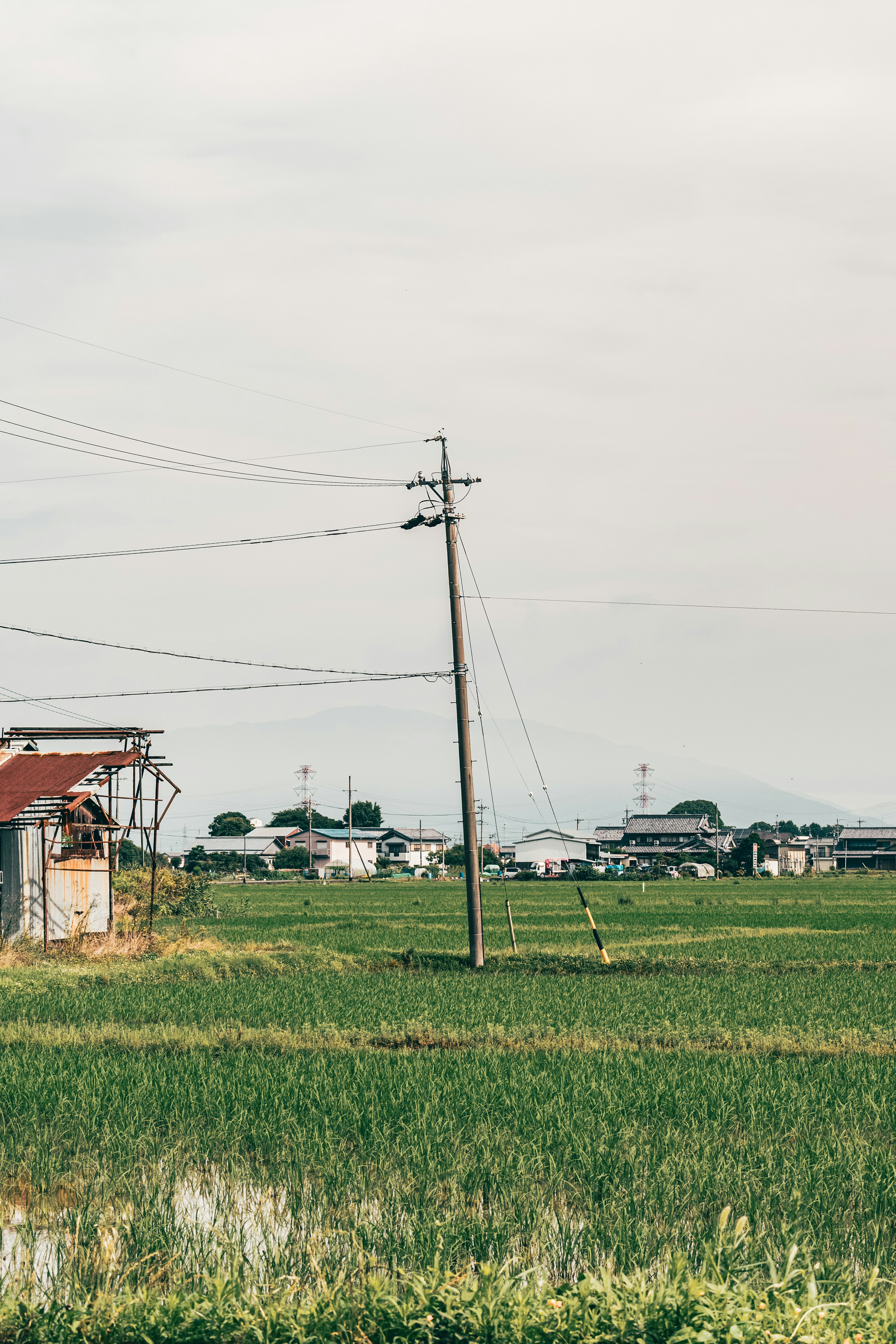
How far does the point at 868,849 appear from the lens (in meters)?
146

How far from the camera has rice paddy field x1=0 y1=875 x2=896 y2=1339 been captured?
7352 mm

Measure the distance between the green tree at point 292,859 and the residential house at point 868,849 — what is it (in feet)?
207

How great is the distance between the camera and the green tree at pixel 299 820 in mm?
161500

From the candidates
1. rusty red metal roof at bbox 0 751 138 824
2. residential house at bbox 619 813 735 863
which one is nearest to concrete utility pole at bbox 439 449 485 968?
rusty red metal roof at bbox 0 751 138 824

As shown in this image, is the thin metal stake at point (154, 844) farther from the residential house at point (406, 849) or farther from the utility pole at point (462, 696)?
the residential house at point (406, 849)

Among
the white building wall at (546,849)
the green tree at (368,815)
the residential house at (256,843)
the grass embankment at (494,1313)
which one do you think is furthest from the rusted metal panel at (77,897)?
the green tree at (368,815)

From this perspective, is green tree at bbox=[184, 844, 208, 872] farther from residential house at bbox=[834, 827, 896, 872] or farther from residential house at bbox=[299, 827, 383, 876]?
residential house at bbox=[834, 827, 896, 872]

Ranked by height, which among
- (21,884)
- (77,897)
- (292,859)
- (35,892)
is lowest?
(292,859)

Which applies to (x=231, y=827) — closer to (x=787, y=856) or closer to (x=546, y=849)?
(x=546, y=849)

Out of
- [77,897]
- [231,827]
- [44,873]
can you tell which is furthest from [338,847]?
[44,873]

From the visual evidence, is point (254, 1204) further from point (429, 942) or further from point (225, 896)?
point (225, 896)

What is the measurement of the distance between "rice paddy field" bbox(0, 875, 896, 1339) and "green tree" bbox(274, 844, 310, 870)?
105381mm

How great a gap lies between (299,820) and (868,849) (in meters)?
75.4

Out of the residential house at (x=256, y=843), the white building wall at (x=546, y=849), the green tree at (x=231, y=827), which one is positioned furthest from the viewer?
the green tree at (x=231, y=827)
